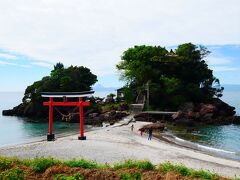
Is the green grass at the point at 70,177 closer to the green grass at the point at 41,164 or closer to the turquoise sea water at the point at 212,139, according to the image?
the green grass at the point at 41,164

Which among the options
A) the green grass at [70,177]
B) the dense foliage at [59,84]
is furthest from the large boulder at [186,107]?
the green grass at [70,177]

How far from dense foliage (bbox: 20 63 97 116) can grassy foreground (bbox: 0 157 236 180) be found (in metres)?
63.1

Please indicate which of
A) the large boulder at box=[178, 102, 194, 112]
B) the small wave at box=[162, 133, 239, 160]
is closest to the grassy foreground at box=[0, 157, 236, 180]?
the small wave at box=[162, 133, 239, 160]

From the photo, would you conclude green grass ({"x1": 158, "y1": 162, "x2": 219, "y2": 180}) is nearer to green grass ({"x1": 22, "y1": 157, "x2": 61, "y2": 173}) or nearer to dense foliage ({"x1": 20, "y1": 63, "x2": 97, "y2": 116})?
green grass ({"x1": 22, "y1": 157, "x2": 61, "y2": 173})

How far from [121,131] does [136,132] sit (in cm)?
222

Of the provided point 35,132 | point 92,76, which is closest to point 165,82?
point 92,76

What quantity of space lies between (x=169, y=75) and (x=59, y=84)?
82.3ft

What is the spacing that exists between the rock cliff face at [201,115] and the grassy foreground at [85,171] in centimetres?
4905

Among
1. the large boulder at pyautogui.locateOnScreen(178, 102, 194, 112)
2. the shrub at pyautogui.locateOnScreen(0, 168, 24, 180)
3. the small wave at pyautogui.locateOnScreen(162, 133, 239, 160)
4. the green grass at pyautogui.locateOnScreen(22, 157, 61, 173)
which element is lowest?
the small wave at pyautogui.locateOnScreen(162, 133, 239, 160)

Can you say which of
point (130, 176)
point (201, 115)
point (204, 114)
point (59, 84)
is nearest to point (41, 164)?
point (130, 176)

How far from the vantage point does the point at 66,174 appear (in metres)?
13.7

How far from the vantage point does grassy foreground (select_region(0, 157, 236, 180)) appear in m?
13.3

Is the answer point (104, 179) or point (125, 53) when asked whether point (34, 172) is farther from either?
point (125, 53)

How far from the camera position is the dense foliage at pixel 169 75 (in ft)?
239
